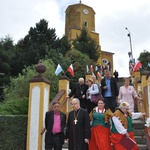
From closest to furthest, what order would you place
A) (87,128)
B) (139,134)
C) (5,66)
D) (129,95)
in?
(87,128), (139,134), (129,95), (5,66)

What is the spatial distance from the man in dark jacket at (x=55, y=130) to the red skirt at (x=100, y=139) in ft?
2.75

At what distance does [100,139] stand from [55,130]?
1.16m

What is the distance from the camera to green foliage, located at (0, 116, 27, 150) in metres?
6.28

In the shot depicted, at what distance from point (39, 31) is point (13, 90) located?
13172 millimetres

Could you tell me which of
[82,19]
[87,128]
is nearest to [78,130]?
[87,128]

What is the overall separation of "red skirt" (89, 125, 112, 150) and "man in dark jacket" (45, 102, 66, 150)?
0.84 m

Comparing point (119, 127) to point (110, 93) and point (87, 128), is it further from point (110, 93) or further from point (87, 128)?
point (110, 93)

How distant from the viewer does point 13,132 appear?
6316 millimetres

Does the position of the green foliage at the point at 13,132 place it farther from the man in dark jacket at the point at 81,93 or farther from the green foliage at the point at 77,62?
the green foliage at the point at 77,62

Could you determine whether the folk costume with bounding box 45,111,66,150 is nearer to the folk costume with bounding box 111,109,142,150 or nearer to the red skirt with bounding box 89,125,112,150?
the red skirt with bounding box 89,125,112,150

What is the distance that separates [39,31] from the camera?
2798 centimetres

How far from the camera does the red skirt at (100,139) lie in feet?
18.4

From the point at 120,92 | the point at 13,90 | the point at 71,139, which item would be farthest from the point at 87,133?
the point at 13,90

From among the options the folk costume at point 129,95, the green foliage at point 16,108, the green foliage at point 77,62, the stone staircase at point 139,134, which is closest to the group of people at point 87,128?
the stone staircase at point 139,134
